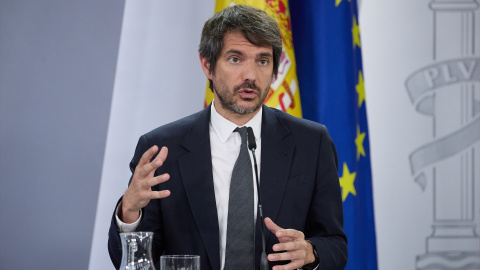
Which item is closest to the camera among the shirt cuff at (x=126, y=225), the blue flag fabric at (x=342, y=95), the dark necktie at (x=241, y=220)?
the shirt cuff at (x=126, y=225)

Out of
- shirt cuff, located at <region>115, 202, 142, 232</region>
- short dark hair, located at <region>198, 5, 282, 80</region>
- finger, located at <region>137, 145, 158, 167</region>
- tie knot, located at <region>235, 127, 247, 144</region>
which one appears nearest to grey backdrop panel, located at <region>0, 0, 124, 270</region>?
short dark hair, located at <region>198, 5, 282, 80</region>

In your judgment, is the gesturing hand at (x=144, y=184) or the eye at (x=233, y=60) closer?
the gesturing hand at (x=144, y=184)

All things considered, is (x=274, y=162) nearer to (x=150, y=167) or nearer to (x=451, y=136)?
(x=150, y=167)

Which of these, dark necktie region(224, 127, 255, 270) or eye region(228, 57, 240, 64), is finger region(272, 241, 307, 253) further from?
eye region(228, 57, 240, 64)

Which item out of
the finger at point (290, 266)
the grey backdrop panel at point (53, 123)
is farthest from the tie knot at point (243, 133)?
the grey backdrop panel at point (53, 123)

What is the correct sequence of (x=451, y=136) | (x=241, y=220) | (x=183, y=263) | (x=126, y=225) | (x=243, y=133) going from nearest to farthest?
(x=183, y=263), (x=126, y=225), (x=241, y=220), (x=243, y=133), (x=451, y=136)

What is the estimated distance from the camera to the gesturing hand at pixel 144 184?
1496mm

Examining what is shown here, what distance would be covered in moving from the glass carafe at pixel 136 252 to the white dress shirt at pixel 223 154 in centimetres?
59

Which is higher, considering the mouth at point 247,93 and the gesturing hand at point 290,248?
Result: the mouth at point 247,93

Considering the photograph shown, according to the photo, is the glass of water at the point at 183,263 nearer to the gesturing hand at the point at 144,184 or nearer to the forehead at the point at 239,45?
the gesturing hand at the point at 144,184

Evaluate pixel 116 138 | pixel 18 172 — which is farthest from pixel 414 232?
pixel 18 172

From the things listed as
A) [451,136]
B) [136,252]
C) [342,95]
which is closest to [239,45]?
[136,252]

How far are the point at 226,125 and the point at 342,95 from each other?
40.8 inches

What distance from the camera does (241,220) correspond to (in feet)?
5.85
